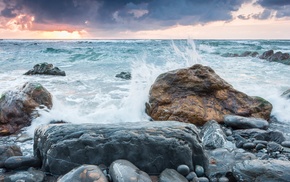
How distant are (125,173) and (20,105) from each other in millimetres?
3426

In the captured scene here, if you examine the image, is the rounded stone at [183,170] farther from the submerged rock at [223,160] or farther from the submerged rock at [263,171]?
the submerged rock at [263,171]

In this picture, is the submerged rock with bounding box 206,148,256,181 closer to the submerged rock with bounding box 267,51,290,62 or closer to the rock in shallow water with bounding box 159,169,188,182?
the rock in shallow water with bounding box 159,169,188,182

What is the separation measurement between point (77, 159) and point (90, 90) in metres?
5.43

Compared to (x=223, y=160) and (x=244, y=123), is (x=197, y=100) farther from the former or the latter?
(x=223, y=160)

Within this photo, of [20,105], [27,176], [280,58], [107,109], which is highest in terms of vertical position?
[280,58]

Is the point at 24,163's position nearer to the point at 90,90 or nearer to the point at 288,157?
the point at 288,157

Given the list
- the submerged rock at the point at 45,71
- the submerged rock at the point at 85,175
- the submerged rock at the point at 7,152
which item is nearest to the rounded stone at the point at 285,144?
the submerged rock at the point at 85,175

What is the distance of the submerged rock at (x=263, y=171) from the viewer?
8.33 feet

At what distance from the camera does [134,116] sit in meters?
5.59

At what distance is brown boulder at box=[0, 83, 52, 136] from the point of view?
15.7 feet

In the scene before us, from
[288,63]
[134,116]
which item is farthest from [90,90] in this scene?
[288,63]

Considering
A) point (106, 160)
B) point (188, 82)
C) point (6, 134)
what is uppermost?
point (188, 82)

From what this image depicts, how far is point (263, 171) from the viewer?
8.57ft

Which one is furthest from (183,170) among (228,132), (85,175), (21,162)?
(228,132)
